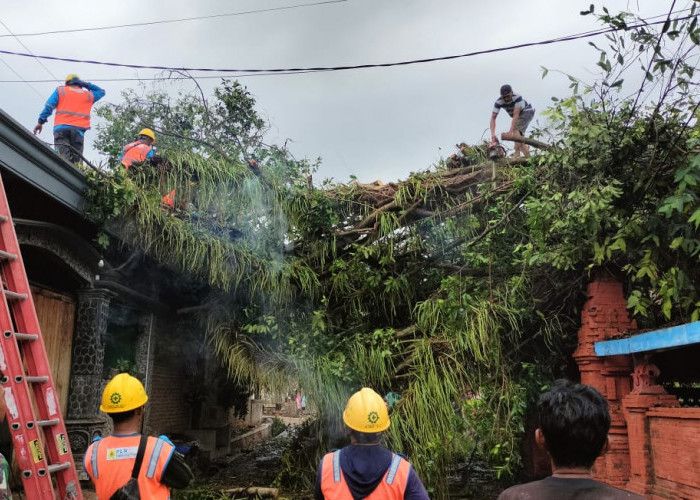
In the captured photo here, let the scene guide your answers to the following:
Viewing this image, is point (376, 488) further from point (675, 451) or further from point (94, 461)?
point (675, 451)

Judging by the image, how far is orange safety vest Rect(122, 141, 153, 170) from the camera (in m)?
8.25

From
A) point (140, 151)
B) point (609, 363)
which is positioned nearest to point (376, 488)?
point (609, 363)

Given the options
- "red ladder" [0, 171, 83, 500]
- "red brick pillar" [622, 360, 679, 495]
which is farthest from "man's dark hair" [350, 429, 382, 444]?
"red brick pillar" [622, 360, 679, 495]

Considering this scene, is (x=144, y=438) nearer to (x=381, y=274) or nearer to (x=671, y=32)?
(x=671, y=32)

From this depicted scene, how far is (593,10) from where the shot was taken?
4.58 m

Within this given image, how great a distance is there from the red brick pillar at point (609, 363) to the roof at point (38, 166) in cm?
607

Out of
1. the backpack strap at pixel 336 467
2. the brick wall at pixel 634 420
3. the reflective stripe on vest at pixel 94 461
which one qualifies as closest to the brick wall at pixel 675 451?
the brick wall at pixel 634 420

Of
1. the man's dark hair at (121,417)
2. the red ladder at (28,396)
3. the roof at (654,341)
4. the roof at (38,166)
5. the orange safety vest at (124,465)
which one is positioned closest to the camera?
the orange safety vest at (124,465)

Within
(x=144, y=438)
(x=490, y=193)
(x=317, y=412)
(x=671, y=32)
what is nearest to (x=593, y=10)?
(x=671, y=32)

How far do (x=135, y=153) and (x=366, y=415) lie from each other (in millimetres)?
6717

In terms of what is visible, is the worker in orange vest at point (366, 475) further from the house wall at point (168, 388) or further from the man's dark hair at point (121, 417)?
the house wall at point (168, 388)

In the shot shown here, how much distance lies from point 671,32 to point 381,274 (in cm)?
491

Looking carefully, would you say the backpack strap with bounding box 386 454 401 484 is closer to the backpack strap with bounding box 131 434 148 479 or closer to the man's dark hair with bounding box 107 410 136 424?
the backpack strap with bounding box 131 434 148 479

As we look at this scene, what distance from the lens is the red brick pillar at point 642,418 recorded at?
18.7 feet
